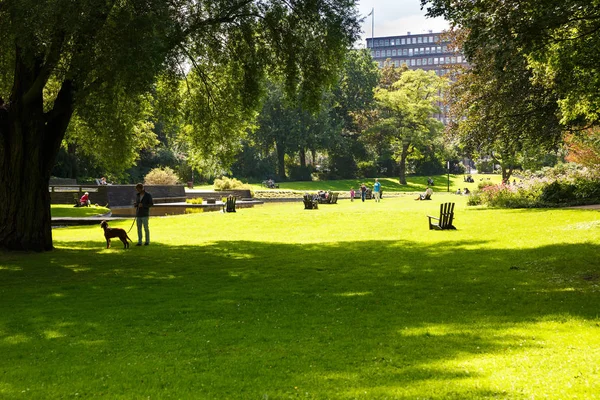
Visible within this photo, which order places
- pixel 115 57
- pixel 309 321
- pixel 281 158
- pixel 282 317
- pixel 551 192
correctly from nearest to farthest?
pixel 309 321
pixel 282 317
pixel 115 57
pixel 551 192
pixel 281 158

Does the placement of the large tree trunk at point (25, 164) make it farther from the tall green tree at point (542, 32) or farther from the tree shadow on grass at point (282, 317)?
the tall green tree at point (542, 32)

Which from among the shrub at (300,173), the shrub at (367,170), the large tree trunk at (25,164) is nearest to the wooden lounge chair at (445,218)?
the large tree trunk at (25,164)

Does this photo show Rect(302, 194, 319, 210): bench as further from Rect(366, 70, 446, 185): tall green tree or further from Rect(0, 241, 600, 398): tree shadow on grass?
Rect(366, 70, 446, 185): tall green tree

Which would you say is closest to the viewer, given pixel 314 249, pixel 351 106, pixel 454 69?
pixel 314 249

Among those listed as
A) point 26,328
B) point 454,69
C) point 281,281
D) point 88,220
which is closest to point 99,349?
point 26,328

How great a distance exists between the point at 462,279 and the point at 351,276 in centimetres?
238

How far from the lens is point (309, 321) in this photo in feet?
27.8

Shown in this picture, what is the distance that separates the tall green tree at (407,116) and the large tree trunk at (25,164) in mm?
65677

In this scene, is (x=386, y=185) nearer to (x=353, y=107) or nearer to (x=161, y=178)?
(x=353, y=107)

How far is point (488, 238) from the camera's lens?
1838cm

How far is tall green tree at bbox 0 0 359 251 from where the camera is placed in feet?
44.6

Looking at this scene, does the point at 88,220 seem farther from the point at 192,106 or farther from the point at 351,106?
the point at 351,106

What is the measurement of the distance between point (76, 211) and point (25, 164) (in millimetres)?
19226

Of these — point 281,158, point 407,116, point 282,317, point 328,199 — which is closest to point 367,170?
point 407,116
